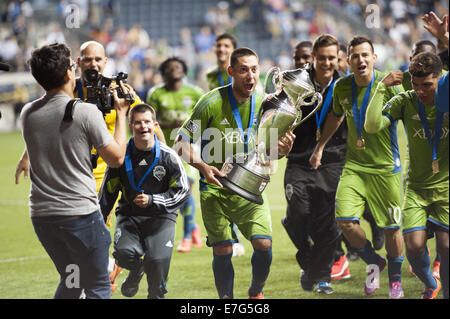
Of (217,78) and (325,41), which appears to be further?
(217,78)

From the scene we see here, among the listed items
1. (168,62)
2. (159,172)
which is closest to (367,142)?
(159,172)

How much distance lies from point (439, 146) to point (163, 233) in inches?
77.2

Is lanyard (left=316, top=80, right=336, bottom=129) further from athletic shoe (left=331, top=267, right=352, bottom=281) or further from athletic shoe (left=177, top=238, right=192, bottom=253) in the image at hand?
athletic shoe (left=177, top=238, right=192, bottom=253)

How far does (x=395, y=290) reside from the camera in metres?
5.50

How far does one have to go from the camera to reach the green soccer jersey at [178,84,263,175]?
5242mm

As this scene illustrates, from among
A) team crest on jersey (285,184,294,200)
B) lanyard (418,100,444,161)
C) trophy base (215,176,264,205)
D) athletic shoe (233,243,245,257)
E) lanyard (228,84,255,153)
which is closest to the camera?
lanyard (418,100,444,161)

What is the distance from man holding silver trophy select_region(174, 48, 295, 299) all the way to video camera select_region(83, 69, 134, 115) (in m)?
0.79

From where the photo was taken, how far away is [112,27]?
25.6m

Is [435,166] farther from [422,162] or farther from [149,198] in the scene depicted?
[149,198]

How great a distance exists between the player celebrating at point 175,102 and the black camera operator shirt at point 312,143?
5.87ft

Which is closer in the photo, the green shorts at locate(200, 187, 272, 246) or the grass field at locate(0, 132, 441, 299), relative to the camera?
the green shorts at locate(200, 187, 272, 246)

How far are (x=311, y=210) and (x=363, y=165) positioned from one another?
2.25 feet

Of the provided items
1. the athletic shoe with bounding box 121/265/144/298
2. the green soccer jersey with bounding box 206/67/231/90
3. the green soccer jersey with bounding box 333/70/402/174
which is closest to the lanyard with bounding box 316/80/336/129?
the green soccer jersey with bounding box 333/70/402/174
